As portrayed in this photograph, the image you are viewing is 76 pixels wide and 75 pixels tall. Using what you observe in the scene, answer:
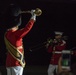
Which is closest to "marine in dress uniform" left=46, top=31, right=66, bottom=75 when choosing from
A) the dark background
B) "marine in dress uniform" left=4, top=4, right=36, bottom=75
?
the dark background

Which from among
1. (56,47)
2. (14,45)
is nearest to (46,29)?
(56,47)

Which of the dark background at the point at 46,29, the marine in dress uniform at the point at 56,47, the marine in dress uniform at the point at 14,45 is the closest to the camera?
the marine in dress uniform at the point at 14,45

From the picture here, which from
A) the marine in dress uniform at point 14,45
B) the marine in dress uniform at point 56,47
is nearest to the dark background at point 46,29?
the marine in dress uniform at point 56,47

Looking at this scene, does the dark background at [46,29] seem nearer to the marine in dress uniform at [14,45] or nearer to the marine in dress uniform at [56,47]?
the marine in dress uniform at [56,47]

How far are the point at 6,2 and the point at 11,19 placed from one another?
16.4 ft

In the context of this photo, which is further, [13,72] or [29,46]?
[29,46]

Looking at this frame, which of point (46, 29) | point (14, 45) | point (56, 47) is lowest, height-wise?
point (46, 29)

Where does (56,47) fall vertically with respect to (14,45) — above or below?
below

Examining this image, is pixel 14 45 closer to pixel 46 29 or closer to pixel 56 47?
pixel 56 47

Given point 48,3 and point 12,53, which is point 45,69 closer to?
point 48,3

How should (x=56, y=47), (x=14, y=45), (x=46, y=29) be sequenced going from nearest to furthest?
1. (x=14, y=45)
2. (x=56, y=47)
3. (x=46, y=29)

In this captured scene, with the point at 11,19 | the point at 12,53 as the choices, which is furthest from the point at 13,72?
the point at 11,19

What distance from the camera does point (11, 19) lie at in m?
6.83

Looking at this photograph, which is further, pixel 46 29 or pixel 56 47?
pixel 46 29
